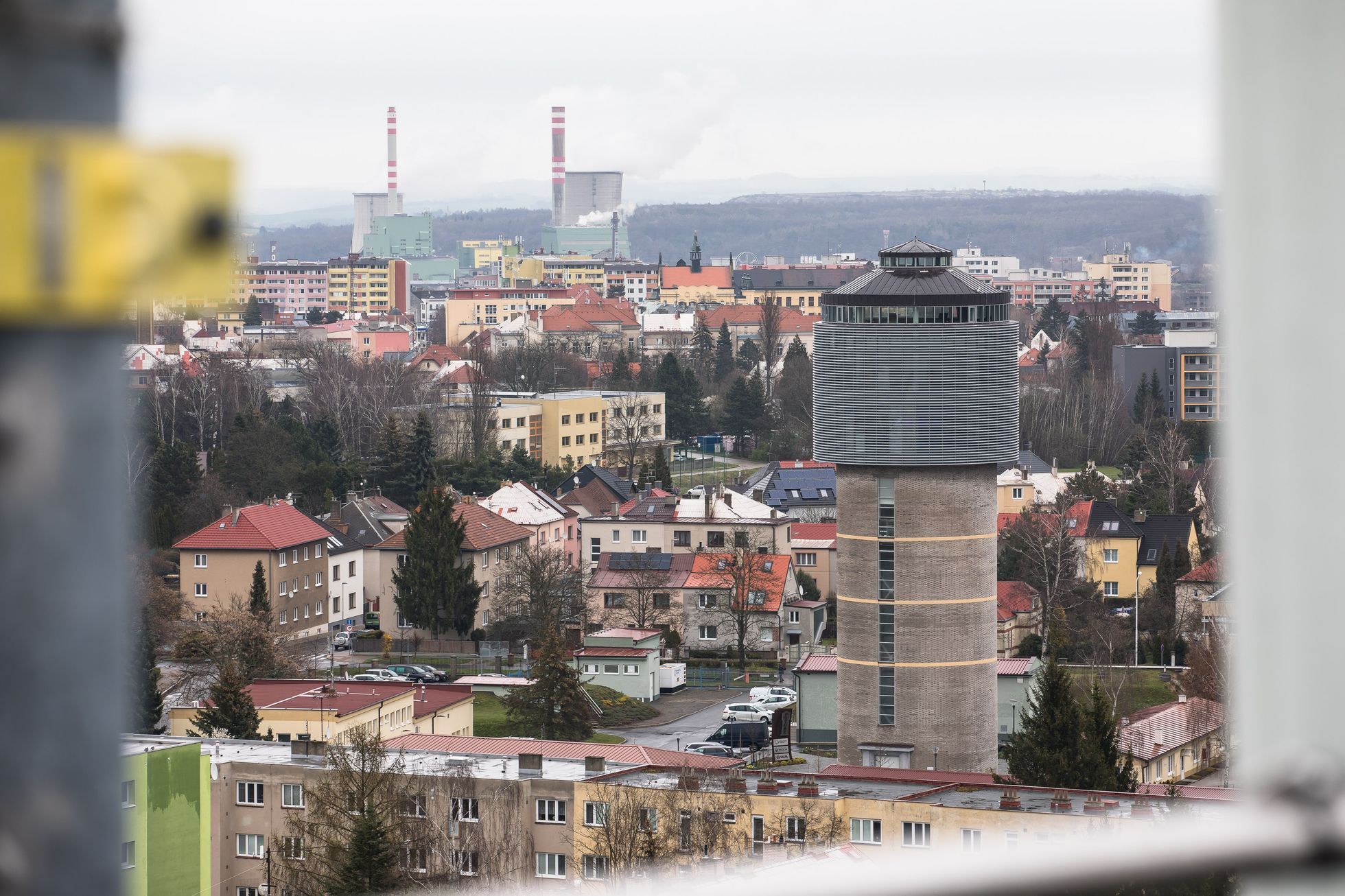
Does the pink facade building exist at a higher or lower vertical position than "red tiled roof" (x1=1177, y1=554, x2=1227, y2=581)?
higher

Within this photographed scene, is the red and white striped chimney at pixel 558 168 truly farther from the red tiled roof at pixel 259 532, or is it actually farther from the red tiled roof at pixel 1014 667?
the red tiled roof at pixel 1014 667

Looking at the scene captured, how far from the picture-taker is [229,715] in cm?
1812

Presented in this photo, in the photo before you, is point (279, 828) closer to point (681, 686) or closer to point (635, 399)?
point (681, 686)

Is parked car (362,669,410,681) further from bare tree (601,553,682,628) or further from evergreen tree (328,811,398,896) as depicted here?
evergreen tree (328,811,398,896)

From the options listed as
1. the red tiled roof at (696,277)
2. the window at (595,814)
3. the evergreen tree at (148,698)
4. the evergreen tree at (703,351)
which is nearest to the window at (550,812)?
the window at (595,814)

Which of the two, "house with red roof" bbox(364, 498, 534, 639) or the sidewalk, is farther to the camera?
"house with red roof" bbox(364, 498, 534, 639)

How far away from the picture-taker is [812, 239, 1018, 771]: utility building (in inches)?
719

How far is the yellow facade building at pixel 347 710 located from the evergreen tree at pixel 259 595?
177 inches

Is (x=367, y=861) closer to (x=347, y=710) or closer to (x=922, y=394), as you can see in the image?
(x=347, y=710)

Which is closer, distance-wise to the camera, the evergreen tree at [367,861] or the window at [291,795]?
the evergreen tree at [367,861]

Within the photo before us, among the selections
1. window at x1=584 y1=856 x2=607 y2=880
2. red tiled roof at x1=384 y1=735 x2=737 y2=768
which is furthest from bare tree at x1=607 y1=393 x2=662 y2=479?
window at x1=584 y1=856 x2=607 y2=880

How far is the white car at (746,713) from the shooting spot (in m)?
21.0

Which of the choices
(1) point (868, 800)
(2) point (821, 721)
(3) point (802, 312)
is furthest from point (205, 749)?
(3) point (802, 312)

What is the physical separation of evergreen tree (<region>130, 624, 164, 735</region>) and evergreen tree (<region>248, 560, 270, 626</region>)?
4440 millimetres
